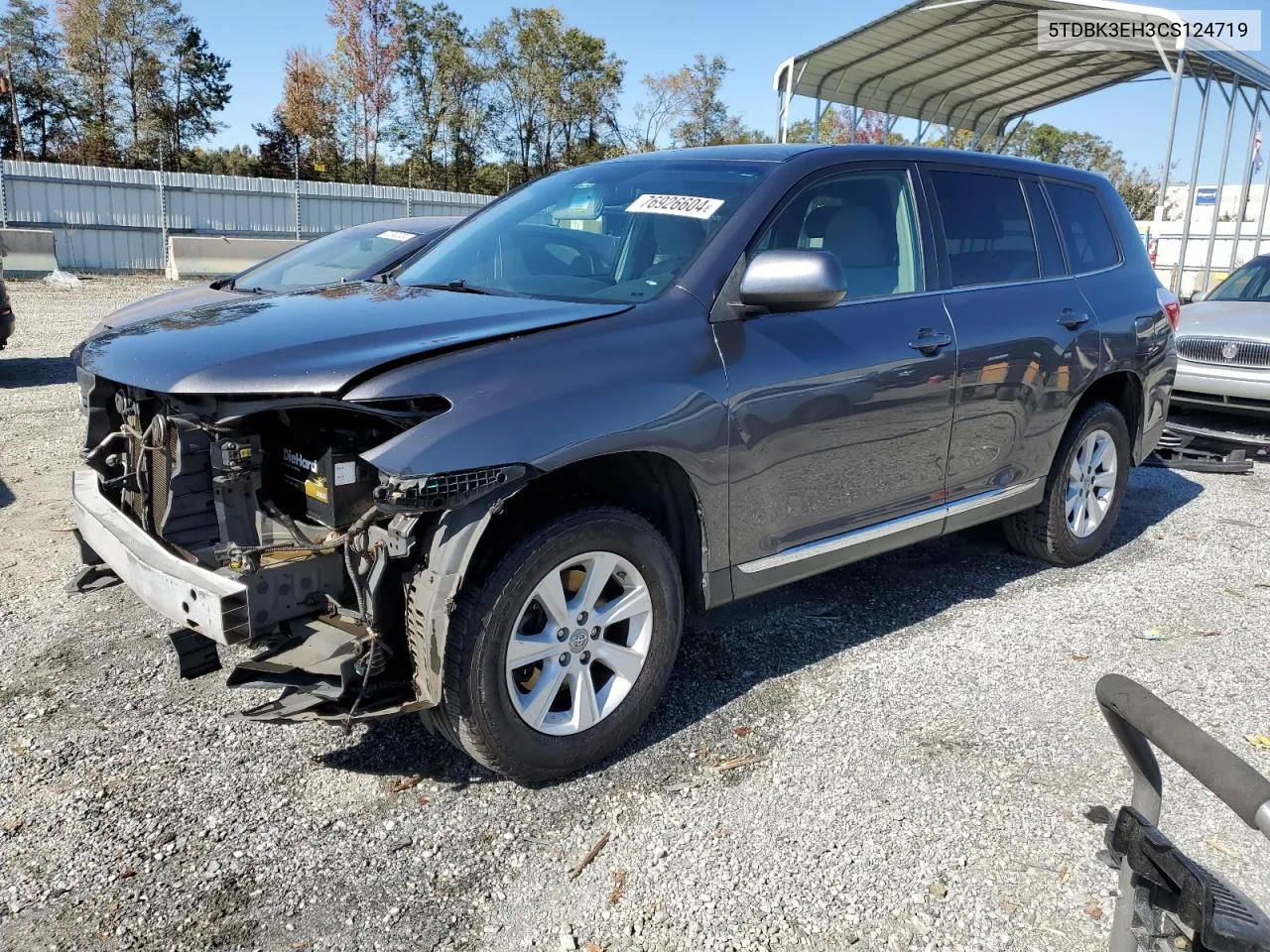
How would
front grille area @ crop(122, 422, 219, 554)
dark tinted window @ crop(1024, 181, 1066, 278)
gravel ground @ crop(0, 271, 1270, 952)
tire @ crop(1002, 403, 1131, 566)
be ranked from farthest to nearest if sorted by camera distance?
tire @ crop(1002, 403, 1131, 566)
dark tinted window @ crop(1024, 181, 1066, 278)
front grille area @ crop(122, 422, 219, 554)
gravel ground @ crop(0, 271, 1270, 952)

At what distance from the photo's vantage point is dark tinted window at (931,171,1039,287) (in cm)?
434

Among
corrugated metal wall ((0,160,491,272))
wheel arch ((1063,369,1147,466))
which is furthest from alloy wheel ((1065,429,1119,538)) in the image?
corrugated metal wall ((0,160,491,272))

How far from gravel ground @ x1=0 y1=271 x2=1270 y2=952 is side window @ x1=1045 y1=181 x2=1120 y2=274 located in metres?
1.77

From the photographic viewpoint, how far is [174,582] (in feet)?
9.39

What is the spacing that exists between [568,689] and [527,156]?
44.0 metres

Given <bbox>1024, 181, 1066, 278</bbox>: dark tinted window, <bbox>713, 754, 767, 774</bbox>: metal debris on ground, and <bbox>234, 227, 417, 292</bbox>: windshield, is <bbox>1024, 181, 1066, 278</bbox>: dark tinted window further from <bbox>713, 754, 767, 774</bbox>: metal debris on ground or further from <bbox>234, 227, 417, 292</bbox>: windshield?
<bbox>234, 227, 417, 292</bbox>: windshield

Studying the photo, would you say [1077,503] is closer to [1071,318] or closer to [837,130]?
[1071,318]

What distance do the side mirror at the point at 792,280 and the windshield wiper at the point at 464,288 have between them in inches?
31.0

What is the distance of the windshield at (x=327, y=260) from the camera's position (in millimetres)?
7883

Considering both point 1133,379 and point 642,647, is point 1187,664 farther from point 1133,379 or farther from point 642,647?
point 642,647

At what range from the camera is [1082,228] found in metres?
5.20

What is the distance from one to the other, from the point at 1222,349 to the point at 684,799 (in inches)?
284

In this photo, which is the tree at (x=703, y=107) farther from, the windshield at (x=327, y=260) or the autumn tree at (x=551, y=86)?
the windshield at (x=327, y=260)


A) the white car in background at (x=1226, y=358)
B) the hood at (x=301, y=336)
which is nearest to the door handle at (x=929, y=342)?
the hood at (x=301, y=336)
